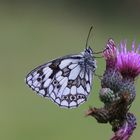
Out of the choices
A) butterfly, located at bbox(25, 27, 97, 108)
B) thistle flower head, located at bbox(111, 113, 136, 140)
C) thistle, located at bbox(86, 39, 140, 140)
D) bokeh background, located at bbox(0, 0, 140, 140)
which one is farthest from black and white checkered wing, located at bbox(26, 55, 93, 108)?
bokeh background, located at bbox(0, 0, 140, 140)

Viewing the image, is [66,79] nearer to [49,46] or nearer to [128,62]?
[128,62]

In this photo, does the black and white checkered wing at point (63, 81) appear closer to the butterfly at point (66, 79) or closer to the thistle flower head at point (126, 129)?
the butterfly at point (66, 79)

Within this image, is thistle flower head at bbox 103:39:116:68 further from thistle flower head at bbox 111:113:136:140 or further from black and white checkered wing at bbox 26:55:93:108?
thistle flower head at bbox 111:113:136:140

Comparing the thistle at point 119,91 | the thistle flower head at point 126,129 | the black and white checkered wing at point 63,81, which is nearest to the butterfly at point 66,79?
the black and white checkered wing at point 63,81

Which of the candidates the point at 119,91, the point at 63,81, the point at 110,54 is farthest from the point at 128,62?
the point at 63,81

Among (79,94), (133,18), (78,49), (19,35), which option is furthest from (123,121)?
(133,18)

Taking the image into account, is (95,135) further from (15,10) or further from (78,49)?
(15,10)
